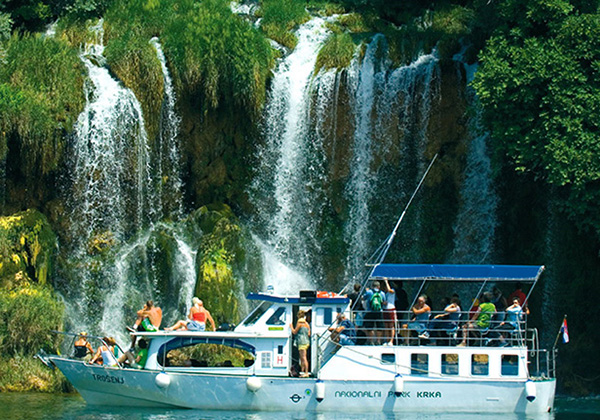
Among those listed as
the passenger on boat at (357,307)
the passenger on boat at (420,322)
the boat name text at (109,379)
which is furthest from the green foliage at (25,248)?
the passenger on boat at (420,322)

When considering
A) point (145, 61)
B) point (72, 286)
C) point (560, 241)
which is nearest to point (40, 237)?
point (72, 286)

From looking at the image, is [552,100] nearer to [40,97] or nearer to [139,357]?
[139,357]

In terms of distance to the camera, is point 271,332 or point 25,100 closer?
point 271,332

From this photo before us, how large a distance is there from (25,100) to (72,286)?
5.73m

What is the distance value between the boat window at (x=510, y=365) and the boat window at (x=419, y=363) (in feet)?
5.83

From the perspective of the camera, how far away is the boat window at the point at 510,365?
26109mm

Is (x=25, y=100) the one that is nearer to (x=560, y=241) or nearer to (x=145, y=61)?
(x=145, y=61)

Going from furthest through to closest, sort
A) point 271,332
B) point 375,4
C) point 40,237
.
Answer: point 375,4 < point 40,237 < point 271,332

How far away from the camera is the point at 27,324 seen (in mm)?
30047

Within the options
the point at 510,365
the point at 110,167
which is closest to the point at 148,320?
the point at 510,365

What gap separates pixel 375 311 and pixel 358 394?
1.97 meters

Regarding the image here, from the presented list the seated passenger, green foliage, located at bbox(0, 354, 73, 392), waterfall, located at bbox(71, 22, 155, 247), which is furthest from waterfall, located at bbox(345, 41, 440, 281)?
green foliage, located at bbox(0, 354, 73, 392)

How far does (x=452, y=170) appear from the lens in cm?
3553

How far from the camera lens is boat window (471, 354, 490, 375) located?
85.6 feet
